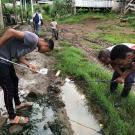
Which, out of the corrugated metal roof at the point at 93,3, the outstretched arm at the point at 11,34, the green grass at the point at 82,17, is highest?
the outstretched arm at the point at 11,34

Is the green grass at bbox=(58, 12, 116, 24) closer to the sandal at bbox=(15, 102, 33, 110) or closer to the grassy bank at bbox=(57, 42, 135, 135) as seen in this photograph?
the grassy bank at bbox=(57, 42, 135, 135)

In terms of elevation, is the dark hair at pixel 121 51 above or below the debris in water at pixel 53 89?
above

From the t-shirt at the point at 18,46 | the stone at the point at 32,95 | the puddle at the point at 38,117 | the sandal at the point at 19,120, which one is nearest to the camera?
the t-shirt at the point at 18,46

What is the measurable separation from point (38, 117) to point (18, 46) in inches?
69.1

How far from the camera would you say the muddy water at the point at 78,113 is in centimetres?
607

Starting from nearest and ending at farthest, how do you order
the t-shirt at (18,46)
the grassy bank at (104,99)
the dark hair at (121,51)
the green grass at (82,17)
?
1. the t-shirt at (18,46)
2. the dark hair at (121,51)
3. the grassy bank at (104,99)
4. the green grass at (82,17)

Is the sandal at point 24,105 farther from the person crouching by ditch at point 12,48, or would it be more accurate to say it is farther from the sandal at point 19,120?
the person crouching by ditch at point 12,48

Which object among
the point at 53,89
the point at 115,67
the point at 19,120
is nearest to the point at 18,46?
the point at 19,120

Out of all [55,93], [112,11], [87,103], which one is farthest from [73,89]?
[112,11]

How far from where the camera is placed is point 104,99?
6.96m

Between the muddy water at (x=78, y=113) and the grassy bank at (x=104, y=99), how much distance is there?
0.22m

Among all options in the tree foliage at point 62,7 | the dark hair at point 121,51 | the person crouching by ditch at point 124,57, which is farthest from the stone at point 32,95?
the tree foliage at point 62,7

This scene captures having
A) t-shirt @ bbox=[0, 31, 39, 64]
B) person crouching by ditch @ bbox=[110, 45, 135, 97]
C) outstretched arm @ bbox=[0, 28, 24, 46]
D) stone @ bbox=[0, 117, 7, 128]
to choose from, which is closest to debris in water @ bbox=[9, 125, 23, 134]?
stone @ bbox=[0, 117, 7, 128]

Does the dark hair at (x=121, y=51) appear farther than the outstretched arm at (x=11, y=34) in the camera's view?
Yes
